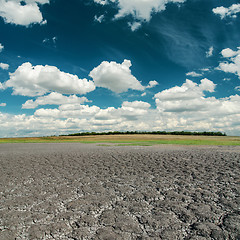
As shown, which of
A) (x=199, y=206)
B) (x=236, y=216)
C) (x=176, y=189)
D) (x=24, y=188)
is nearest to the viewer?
(x=236, y=216)

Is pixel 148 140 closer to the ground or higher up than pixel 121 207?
closer to the ground

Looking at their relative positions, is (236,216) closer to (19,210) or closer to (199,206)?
(199,206)

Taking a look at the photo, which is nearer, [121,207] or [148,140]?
[121,207]

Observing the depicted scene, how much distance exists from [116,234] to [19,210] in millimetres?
2762

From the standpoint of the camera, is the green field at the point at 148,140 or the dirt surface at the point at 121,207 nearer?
the dirt surface at the point at 121,207

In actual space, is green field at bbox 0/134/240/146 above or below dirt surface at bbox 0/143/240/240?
below

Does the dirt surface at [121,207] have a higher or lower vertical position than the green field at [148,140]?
higher

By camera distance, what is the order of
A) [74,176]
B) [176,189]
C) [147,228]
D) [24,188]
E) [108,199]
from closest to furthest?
[147,228] < [108,199] < [176,189] < [24,188] < [74,176]

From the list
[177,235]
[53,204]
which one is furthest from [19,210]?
[177,235]

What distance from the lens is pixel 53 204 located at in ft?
17.4

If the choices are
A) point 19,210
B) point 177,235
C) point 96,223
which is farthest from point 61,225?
point 177,235

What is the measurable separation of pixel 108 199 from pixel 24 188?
3.32 meters

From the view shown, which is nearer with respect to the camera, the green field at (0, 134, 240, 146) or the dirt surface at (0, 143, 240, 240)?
the dirt surface at (0, 143, 240, 240)

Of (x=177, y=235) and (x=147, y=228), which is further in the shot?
(x=147, y=228)
